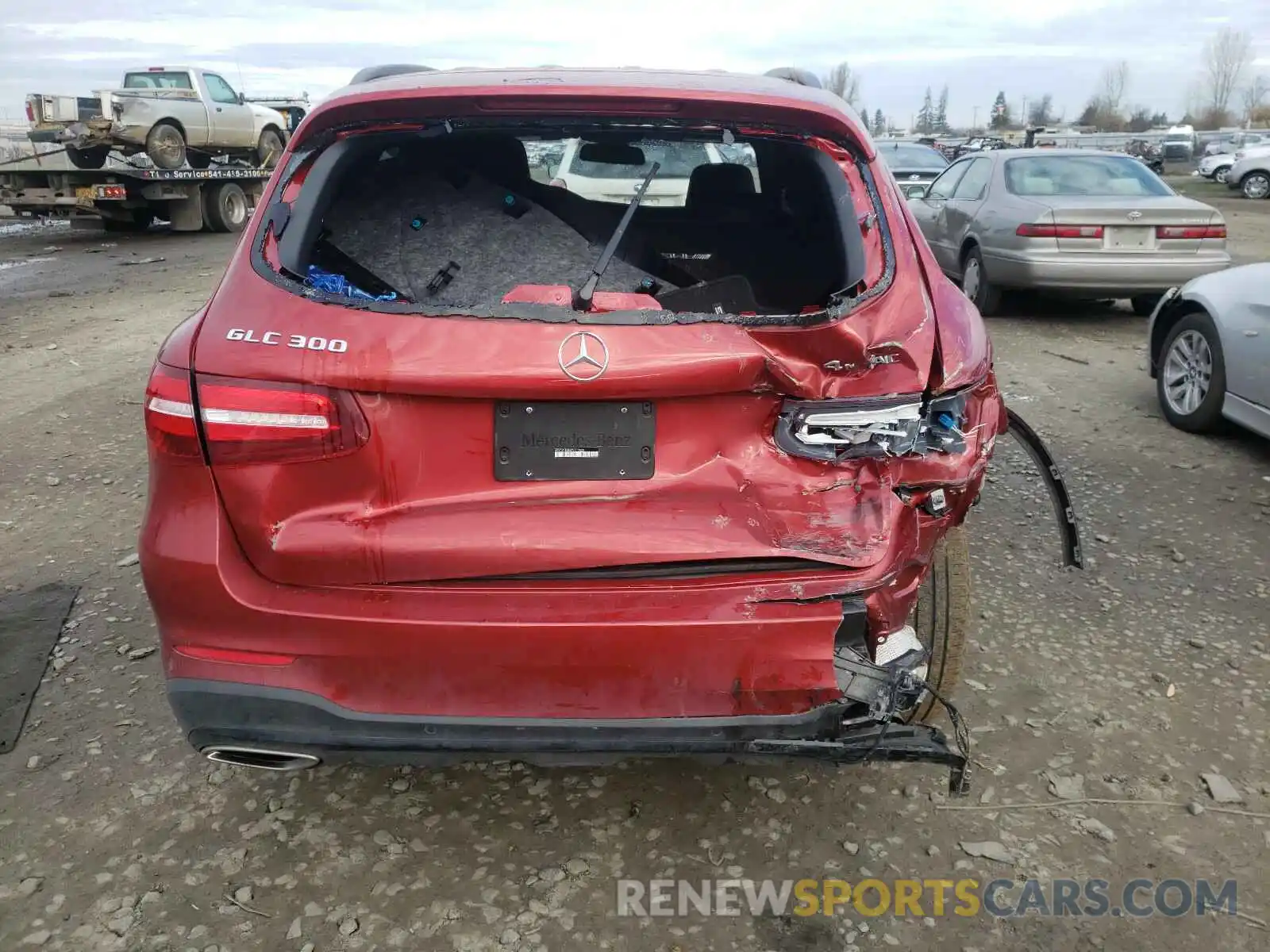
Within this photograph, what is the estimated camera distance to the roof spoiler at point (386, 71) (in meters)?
2.78

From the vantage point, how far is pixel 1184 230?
319 inches

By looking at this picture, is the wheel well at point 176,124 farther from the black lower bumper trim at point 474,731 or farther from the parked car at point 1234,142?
the parked car at point 1234,142

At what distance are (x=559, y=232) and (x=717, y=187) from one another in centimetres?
105

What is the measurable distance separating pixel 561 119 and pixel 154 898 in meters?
2.02

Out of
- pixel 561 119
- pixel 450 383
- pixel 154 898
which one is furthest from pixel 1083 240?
pixel 154 898

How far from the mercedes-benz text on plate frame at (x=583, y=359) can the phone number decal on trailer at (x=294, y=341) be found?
0.43 m

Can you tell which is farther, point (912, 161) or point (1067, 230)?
point (912, 161)

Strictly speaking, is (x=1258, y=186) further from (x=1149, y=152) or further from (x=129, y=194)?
(x=129, y=194)

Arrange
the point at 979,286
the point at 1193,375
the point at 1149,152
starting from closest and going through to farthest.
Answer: the point at 1193,375 < the point at 979,286 < the point at 1149,152

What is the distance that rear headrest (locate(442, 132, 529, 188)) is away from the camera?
3118 mm

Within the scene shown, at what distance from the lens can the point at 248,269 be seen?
2.15 m

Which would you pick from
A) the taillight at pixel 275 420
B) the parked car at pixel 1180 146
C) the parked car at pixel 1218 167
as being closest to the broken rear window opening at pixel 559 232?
the taillight at pixel 275 420

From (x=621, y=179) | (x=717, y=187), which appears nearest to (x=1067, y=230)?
(x=621, y=179)

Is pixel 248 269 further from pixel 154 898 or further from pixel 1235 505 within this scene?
pixel 1235 505
